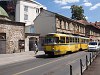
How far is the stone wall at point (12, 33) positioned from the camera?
1528 inches

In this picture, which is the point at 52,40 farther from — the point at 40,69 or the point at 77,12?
the point at 77,12

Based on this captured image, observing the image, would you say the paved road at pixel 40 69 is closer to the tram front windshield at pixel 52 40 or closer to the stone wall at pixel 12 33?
the tram front windshield at pixel 52 40

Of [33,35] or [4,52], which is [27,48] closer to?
[33,35]

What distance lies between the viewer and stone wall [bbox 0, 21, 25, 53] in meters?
38.8

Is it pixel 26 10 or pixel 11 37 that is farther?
pixel 26 10

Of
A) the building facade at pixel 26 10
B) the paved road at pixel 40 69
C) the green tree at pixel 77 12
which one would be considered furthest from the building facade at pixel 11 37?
the green tree at pixel 77 12

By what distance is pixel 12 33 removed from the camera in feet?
133

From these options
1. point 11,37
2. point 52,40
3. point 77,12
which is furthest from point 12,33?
point 77,12

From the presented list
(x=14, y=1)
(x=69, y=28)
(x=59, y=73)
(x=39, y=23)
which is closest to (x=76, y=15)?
(x=14, y=1)

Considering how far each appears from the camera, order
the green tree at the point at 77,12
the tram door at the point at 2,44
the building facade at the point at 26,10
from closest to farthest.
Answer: the tram door at the point at 2,44 → the building facade at the point at 26,10 → the green tree at the point at 77,12

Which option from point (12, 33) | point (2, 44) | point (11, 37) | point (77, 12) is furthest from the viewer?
point (77, 12)

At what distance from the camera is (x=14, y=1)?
97312 millimetres

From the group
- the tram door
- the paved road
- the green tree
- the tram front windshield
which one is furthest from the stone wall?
the green tree

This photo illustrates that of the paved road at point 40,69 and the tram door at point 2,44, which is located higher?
the tram door at point 2,44
